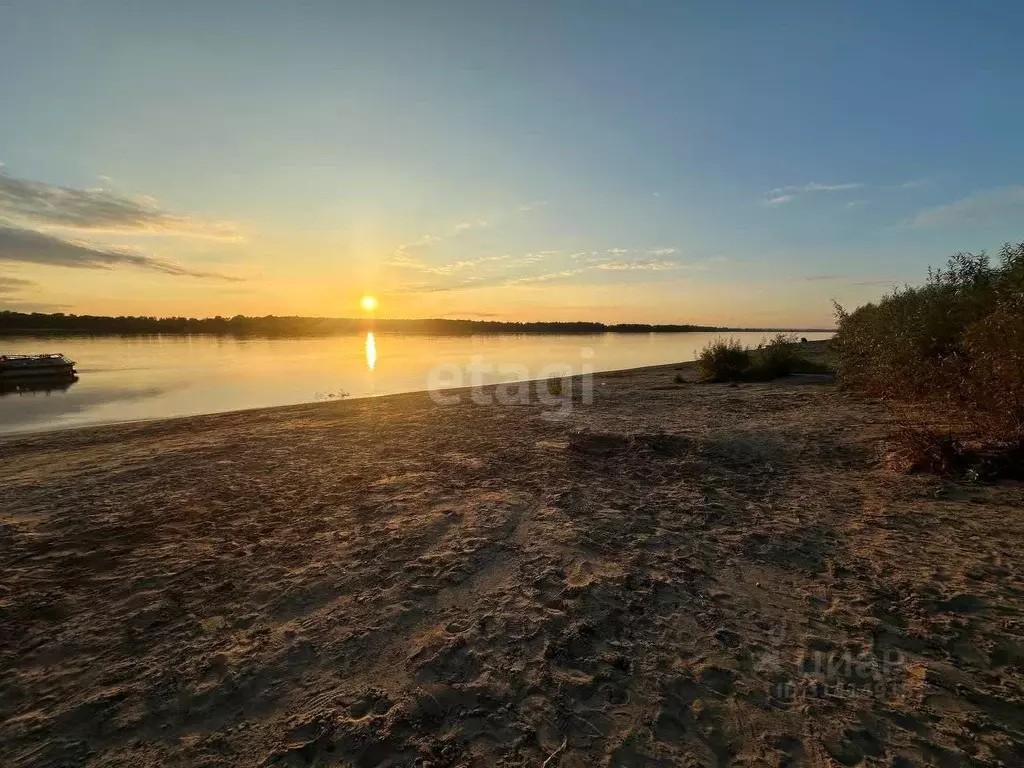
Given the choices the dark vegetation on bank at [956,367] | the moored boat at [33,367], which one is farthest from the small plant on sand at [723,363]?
the moored boat at [33,367]

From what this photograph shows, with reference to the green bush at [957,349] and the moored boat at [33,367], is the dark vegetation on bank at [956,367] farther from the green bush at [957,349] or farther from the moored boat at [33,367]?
the moored boat at [33,367]

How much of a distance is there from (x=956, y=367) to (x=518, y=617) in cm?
716

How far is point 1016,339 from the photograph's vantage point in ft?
17.8

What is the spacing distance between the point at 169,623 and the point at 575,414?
28.5 feet

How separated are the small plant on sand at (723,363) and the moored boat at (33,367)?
30.9m

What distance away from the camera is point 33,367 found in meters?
24.5

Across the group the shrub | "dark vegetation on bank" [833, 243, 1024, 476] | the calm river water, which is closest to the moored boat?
the calm river water

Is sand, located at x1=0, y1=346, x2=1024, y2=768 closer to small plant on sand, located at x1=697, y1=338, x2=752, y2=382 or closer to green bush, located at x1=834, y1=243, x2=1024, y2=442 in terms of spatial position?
green bush, located at x1=834, y1=243, x2=1024, y2=442

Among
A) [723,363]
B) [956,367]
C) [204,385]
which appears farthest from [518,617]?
[204,385]

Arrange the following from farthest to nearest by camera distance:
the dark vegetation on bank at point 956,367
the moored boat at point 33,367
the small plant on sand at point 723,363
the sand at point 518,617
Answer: the moored boat at point 33,367, the small plant on sand at point 723,363, the dark vegetation on bank at point 956,367, the sand at point 518,617

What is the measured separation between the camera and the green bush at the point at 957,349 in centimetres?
560

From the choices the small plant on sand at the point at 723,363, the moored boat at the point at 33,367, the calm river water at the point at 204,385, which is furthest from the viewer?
the moored boat at the point at 33,367

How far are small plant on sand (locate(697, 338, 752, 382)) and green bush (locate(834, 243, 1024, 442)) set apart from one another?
3.37 m

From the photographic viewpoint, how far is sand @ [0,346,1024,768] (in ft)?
7.69
